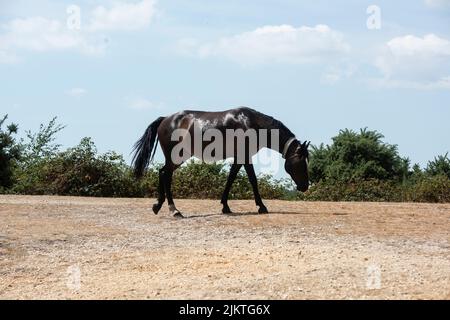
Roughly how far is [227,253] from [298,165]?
4401 mm

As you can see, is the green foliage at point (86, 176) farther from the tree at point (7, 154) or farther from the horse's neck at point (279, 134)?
the horse's neck at point (279, 134)

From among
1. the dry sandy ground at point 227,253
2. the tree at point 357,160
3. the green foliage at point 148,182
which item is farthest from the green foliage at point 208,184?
the dry sandy ground at point 227,253

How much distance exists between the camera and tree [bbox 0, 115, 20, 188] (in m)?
23.7

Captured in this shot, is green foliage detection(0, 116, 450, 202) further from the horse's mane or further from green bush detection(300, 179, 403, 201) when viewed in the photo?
the horse's mane

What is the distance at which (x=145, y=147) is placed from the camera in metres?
14.7

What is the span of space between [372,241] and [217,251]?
7.58 ft

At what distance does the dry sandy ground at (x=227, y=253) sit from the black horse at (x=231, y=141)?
2.40 ft

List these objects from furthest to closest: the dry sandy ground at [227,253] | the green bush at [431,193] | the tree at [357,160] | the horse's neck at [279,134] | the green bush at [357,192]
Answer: the tree at [357,160]
the green bush at [357,192]
the green bush at [431,193]
the horse's neck at [279,134]
the dry sandy ground at [227,253]

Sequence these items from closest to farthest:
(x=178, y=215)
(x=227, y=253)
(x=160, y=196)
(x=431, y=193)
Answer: (x=227, y=253)
(x=178, y=215)
(x=160, y=196)
(x=431, y=193)

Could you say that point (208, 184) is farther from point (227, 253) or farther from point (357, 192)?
point (227, 253)

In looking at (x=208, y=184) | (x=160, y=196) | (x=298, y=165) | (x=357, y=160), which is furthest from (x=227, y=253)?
(x=357, y=160)

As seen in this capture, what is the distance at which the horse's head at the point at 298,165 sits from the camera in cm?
1376
